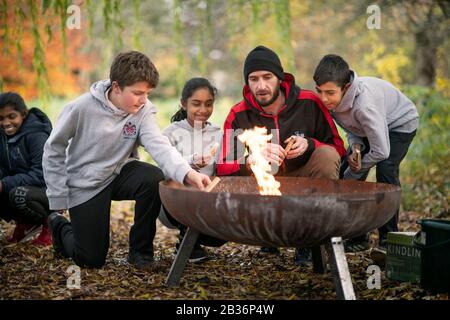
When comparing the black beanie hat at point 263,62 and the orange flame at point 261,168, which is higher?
the black beanie hat at point 263,62

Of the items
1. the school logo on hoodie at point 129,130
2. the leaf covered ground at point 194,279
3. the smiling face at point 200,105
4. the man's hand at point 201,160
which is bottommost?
the leaf covered ground at point 194,279

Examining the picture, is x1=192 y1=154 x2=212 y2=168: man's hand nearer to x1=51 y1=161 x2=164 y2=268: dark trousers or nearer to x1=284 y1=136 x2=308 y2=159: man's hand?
x1=51 y1=161 x2=164 y2=268: dark trousers

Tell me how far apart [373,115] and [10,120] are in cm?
258

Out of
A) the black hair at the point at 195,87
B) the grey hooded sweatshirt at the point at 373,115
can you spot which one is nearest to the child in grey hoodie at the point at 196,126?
the black hair at the point at 195,87

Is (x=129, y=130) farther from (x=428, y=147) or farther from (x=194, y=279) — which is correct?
(x=428, y=147)

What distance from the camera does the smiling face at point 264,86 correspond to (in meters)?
3.69

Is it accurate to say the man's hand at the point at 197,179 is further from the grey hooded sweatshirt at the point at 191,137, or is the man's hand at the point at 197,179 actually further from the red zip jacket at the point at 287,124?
the grey hooded sweatshirt at the point at 191,137

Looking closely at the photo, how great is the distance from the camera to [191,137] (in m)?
4.16

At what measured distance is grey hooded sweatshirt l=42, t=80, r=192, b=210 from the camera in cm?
349

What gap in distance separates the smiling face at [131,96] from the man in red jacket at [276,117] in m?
0.65

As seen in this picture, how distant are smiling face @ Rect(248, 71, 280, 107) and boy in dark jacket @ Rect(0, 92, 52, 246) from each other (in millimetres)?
1662

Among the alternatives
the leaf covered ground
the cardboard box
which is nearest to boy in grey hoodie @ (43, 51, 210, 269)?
the leaf covered ground

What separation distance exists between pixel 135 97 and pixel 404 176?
4629mm

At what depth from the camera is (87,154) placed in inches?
139
